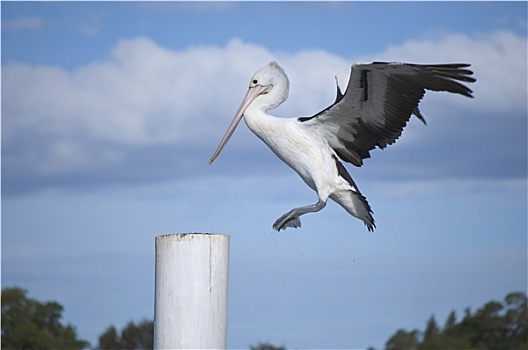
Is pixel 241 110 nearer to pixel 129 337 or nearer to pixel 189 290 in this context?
pixel 189 290

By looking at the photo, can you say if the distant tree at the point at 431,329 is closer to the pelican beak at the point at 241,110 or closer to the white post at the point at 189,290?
the pelican beak at the point at 241,110

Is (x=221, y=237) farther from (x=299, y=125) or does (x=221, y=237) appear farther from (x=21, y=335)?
(x=21, y=335)

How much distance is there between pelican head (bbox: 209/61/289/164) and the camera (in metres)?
7.14

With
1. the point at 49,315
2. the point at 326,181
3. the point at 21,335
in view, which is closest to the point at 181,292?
the point at 326,181

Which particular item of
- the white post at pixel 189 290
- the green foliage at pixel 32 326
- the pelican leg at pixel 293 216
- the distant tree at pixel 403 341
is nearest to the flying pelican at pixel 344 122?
the pelican leg at pixel 293 216

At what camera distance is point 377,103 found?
7125 millimetres

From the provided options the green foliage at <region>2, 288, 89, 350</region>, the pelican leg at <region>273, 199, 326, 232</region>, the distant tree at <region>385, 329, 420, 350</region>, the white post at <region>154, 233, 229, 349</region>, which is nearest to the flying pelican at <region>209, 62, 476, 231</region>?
the pelican leg at <region>273, 199, 326, 232</region>

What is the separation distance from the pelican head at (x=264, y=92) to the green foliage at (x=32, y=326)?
14449 mm

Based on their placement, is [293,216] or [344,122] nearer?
[293,216]

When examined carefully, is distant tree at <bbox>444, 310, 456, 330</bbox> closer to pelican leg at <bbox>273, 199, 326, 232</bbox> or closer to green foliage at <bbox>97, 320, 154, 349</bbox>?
green foliage at <bbox>97, 320, 154, 349</bbox>

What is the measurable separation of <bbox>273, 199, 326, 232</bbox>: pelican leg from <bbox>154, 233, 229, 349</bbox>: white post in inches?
84.1

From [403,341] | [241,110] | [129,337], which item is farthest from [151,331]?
[241,110]

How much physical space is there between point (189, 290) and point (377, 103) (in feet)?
9.52

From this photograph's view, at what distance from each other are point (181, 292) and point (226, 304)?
229 mm
